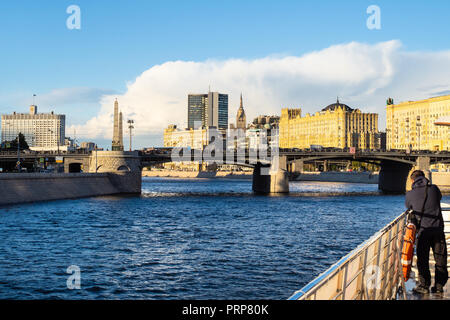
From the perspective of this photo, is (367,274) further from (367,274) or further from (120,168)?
(120,168)

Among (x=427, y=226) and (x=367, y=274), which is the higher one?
(x=427, y=226)

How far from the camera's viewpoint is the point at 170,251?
29266 mm

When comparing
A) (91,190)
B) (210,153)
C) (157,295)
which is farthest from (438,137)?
(157,295)

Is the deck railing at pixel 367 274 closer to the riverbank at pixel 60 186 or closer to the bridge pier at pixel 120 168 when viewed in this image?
the riverbank at pixel 60 186

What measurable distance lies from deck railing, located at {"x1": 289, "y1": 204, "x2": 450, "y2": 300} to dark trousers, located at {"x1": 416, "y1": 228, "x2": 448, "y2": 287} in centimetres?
44

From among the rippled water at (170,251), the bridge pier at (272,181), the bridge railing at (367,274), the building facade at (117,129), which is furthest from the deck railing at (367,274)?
the building facade at (117,129)

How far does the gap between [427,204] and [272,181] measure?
8530 centimetres

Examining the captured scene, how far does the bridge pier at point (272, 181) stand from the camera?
95.2 m

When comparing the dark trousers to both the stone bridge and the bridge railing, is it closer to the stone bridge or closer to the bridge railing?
the bridge railing

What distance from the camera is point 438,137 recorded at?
199 metres

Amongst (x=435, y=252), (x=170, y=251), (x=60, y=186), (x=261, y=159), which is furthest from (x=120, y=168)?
(x=435, y=252)

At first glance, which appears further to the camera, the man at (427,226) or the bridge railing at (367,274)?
the man at (427,226)

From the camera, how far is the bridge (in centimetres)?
8744

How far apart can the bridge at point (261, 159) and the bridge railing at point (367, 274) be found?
71460 mm
